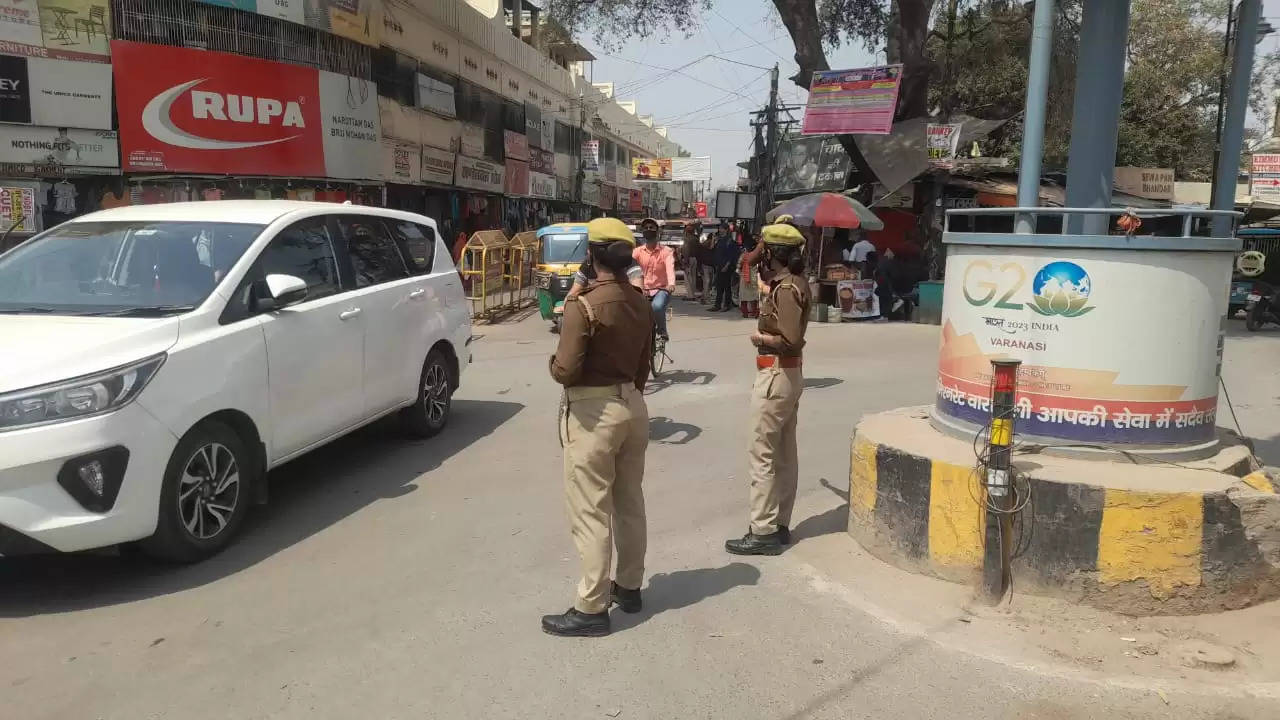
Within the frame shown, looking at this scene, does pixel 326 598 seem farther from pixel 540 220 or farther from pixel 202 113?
pixel 540 220

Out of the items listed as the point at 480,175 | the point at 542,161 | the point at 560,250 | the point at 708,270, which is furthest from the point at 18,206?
the point at 542,161

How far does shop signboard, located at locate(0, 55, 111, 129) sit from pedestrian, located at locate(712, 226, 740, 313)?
11734 mm

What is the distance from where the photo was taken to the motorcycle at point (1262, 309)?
15883 mm

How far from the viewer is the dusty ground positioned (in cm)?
322

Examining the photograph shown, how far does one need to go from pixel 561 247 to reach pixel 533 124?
1727cm

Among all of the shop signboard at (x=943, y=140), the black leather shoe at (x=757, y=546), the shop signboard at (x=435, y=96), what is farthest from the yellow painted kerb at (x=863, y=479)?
the shop signboard at (x=435, y=96)

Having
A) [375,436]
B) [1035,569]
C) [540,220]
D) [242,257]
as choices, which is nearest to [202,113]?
[375,436]

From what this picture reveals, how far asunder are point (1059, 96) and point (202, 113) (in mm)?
17270

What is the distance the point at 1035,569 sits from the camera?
3.97 meters

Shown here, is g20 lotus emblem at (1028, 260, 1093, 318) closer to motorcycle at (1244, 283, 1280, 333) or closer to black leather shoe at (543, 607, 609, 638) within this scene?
black leather shoe at (543, 607, 609, 638)

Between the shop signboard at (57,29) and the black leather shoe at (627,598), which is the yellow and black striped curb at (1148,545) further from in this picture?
the shop signboard at (57,29)

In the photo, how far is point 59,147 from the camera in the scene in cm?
1444

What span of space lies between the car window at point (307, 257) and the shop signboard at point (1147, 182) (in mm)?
22344

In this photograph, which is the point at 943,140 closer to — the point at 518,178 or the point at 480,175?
the point at 480,175
